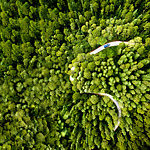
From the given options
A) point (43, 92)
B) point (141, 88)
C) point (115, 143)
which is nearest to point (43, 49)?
point (43, 92)

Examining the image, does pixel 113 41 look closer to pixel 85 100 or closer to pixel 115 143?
pixel 85 100

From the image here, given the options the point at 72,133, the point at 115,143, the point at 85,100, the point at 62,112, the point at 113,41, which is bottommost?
the point at 115,143

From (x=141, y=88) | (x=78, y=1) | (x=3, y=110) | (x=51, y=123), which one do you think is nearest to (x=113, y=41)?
(x=141, y=88)

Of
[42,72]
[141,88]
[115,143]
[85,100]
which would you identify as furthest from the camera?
[42,72]

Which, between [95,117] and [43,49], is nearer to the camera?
[95,117]

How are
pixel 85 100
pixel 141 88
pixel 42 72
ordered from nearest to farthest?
pixel 141 88 < pixel 85 100 < pixel 42 72

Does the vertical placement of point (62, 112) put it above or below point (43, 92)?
below
